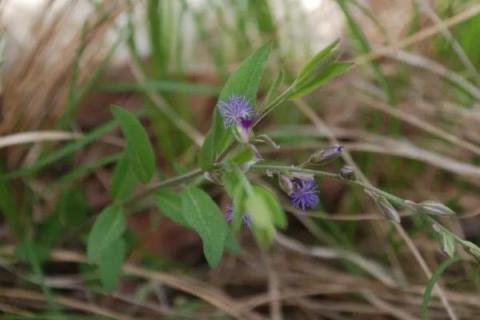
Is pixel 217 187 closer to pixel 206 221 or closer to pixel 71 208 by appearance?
pixel 71 208

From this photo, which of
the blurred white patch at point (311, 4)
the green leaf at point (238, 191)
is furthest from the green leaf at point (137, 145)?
the blurred white patch at point (311, 4)

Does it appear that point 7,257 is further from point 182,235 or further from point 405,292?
point 405,292

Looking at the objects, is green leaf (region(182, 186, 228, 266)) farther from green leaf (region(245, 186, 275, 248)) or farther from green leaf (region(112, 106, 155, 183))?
green leaf (region(245, 186, 275, 248))

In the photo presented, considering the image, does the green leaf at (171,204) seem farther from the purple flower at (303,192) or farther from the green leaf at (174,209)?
the purple flower at (303,192)

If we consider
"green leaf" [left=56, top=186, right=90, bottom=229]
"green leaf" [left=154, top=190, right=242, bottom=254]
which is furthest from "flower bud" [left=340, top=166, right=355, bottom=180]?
"green leaf" [left=56, top=186, right=90, bottom=229]

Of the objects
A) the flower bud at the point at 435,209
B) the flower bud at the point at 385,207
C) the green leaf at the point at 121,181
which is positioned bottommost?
the flower bud at the point at 435,209

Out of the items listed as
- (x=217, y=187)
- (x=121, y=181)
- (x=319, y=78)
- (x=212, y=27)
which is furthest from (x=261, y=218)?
(x=212, y=27)

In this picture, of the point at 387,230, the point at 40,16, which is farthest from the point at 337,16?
the point at 40,16
